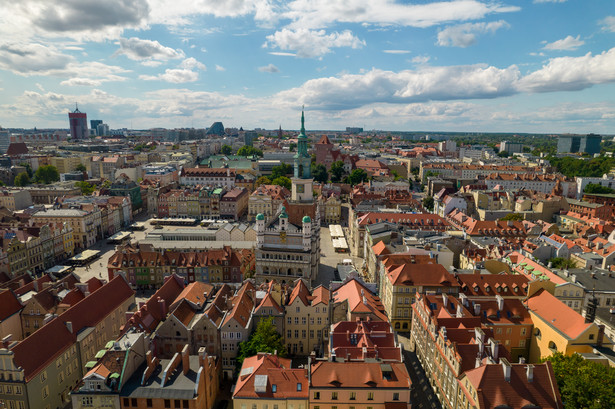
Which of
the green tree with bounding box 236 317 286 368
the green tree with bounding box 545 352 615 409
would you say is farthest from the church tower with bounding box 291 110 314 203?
the green tree with bounding box 545 352 615 409

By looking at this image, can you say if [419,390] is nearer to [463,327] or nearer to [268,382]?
[463,327]

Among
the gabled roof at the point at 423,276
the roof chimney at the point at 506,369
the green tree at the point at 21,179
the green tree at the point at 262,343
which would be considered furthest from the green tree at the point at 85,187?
the roof chimney at the point at 506,369

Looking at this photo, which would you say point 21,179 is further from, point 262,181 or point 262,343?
point 262,343

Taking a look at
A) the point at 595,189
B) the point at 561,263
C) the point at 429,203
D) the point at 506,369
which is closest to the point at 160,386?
the point at 506,369

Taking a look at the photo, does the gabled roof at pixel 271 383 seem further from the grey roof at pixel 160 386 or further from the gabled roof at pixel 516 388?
the gabled roof at pixel 516 388

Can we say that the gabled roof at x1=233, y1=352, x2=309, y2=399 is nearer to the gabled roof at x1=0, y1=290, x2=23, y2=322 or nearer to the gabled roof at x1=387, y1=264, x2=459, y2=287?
the gabled roof at x1=387, y1=264, x2=459, y2=287

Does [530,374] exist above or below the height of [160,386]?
above

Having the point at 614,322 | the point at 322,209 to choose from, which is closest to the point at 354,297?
the point at 614,322

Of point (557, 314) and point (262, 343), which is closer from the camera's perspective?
point (262, 343)
